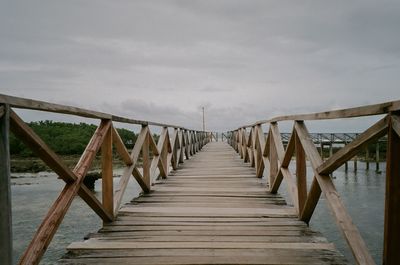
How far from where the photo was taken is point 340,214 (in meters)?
2.62

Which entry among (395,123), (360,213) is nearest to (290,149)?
(395,123)

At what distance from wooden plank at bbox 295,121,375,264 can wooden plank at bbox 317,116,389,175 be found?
0.14 meters

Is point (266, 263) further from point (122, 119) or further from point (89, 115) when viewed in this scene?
point (122, 119)

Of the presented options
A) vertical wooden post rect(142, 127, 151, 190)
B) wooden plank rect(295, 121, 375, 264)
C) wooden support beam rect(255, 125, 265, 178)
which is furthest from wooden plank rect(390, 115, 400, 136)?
wooden support beam rect(255, 125, 265, 178)

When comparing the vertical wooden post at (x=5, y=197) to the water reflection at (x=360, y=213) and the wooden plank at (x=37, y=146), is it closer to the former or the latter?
the wooden plank at (x=37, y=146)

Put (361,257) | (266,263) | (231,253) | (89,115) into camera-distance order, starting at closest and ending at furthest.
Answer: (361,257), (266,263), (231,253), (89,115)

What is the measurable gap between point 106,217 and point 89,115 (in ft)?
3.81

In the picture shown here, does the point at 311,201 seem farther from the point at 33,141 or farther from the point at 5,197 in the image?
the point at 5,197

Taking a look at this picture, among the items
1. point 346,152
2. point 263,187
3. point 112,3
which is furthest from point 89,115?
point 112,3

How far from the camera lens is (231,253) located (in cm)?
294

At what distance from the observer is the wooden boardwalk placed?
284 cm

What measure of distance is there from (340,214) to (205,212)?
199 cm

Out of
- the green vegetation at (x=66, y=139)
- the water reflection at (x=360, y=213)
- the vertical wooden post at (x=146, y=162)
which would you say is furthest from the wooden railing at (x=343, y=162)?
the green vegetation at (x=66, y=139)

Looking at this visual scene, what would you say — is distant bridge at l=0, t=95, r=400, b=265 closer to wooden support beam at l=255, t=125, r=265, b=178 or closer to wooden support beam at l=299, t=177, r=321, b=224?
wooden support beam at l=299, t=177, r=321, b=224
